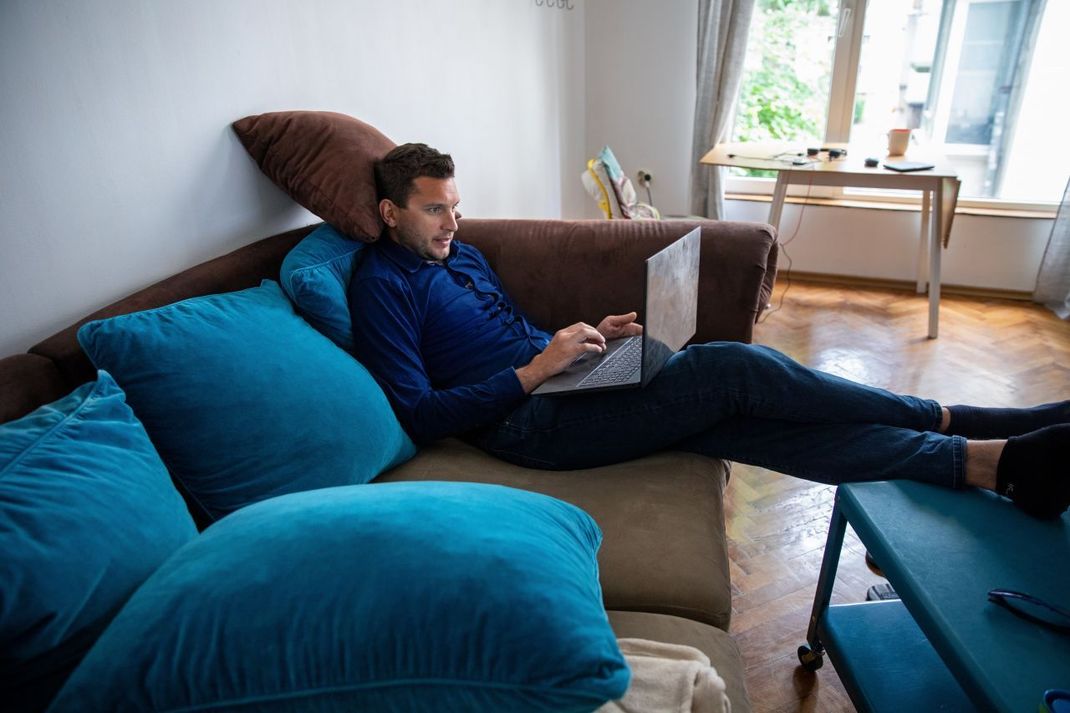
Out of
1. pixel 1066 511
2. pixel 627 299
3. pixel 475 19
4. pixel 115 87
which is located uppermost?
pixel 475 19

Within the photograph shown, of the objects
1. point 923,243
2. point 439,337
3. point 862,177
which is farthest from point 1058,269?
point 439,337

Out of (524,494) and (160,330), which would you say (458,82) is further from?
(524,494)

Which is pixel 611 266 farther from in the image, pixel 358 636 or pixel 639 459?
pixel 358 636

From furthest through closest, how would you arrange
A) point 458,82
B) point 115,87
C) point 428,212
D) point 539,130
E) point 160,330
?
point 539,130
point 458,82
point 428,212
point 115,87
point 160,330

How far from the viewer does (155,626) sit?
63 centimetres

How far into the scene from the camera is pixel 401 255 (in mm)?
1604

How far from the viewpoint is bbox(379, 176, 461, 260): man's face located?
62.3 inches

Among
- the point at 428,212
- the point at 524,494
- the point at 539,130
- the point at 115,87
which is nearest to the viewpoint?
the point at 524,494

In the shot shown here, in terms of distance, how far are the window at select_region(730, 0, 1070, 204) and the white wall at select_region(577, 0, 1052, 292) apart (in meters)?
0.22

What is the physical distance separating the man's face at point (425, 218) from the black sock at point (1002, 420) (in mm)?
1204

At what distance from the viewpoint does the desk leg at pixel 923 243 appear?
129 inches

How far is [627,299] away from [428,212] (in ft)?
Result: 1.89

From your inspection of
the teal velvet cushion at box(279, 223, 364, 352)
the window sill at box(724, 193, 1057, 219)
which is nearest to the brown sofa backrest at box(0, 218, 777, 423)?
the teal velvet cushion at box(279, 223, 364, 352)

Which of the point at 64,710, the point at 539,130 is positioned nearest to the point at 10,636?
the point at 64,710
